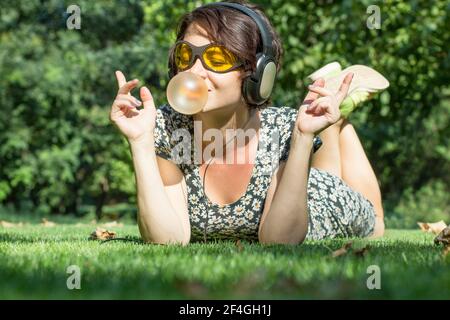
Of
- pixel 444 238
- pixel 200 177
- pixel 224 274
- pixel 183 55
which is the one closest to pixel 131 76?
pixel 200 177

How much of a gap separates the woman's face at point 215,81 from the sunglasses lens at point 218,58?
0.9 inches

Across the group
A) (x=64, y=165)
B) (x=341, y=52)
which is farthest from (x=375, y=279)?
(x=64, y=165)

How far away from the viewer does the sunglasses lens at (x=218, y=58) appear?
2711 millimetres

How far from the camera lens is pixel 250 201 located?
2.99 meters

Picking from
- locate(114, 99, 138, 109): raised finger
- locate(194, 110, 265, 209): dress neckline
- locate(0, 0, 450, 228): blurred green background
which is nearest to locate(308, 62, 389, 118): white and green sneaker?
locate(194, 110, 265, 209): dress neckline

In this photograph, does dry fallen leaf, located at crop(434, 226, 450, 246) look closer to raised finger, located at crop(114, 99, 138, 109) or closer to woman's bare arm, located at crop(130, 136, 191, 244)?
woman's bare arm, located at crop(130, 136, 191, 244)

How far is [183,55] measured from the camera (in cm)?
279

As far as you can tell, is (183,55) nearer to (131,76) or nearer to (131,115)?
(131,115)

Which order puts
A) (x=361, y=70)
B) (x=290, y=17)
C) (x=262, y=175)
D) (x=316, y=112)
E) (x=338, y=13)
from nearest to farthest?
(x=316, y=112), (x=262, y=175), (x=361, y=70), (x=338, y=13), (x=290, y=17)

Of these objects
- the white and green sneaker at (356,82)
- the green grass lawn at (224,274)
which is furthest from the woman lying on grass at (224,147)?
the white and green sneaker at (356,82)

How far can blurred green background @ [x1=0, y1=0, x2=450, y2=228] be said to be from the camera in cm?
661

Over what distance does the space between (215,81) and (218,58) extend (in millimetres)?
92

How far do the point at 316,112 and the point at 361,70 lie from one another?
180 cm
